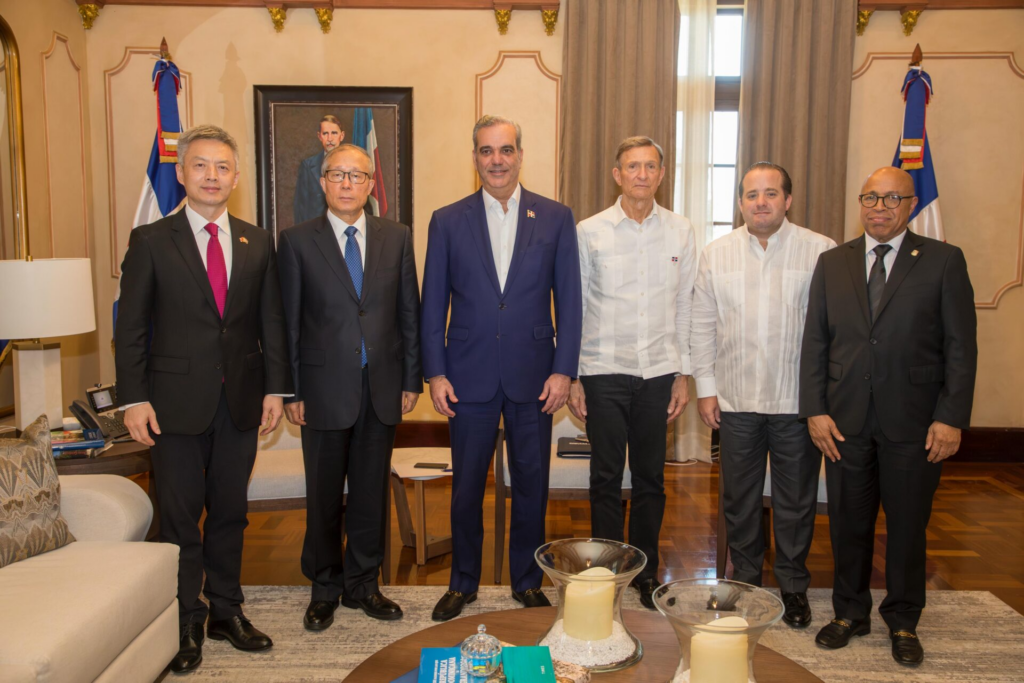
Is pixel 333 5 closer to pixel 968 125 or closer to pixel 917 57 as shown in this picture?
pixel 917 57

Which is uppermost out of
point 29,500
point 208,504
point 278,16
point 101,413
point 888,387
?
Result: point 278,16

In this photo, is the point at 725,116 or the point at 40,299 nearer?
the point at 40,299

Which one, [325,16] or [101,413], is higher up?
[325,16]

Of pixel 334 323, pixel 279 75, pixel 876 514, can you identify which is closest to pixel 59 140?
pixel 279 75

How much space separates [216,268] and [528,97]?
3.24m

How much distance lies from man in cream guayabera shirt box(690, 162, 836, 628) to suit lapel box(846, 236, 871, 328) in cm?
17

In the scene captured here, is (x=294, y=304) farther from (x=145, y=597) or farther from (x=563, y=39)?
(x=563, y=39)

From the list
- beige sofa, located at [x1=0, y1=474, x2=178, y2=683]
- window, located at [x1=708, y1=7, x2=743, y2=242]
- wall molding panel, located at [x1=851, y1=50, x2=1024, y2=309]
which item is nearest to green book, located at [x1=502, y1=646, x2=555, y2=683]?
beige sofa, located at [x1=0, y1=474, x2=178, y2=683]

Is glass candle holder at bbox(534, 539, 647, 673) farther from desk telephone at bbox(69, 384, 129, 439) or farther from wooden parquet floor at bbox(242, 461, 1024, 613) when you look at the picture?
desk telephone at bbox(69, 384, 129, 439)

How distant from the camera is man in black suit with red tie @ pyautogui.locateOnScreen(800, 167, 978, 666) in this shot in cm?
249

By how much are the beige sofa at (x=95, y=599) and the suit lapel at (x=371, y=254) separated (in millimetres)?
1031

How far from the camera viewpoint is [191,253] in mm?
2434

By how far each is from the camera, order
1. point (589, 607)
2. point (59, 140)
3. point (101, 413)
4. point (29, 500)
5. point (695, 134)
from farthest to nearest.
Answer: point (695, 134), point (59, 140), point (101, 413), point (29, 500), point (589, 607)

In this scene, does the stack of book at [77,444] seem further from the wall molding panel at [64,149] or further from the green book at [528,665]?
the wall molding panel at [64,149]
